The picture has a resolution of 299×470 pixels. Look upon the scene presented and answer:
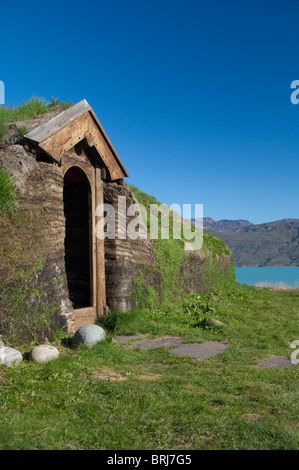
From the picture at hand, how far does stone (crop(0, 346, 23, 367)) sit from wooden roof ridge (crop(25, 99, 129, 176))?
3.90 metres

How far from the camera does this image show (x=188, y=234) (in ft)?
58.1

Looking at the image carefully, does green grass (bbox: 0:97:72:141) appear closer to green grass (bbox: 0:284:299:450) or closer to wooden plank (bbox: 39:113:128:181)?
wooden plank (bbox: 39:113:128:181)

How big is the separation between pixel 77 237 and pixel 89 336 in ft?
13.0

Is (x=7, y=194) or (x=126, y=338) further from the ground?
(x=7, y=194)

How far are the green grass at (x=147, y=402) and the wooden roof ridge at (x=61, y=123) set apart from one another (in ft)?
12.9

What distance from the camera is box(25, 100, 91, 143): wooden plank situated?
7.48 m

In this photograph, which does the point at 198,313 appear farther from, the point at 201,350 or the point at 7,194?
the point at 7,194

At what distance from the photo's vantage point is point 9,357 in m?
5.45

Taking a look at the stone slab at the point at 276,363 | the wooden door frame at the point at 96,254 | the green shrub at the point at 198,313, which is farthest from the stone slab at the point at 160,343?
the stone slab at the point at 276,363

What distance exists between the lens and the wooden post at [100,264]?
9734mm

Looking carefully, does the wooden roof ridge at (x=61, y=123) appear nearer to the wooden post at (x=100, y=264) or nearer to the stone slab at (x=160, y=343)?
the wooden post at (x=100, y=264)

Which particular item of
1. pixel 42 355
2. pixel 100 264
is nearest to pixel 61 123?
pixel 100 264

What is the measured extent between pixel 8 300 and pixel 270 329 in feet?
22.0

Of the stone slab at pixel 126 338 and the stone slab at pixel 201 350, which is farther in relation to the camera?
the stone slab at pixel 126 338
